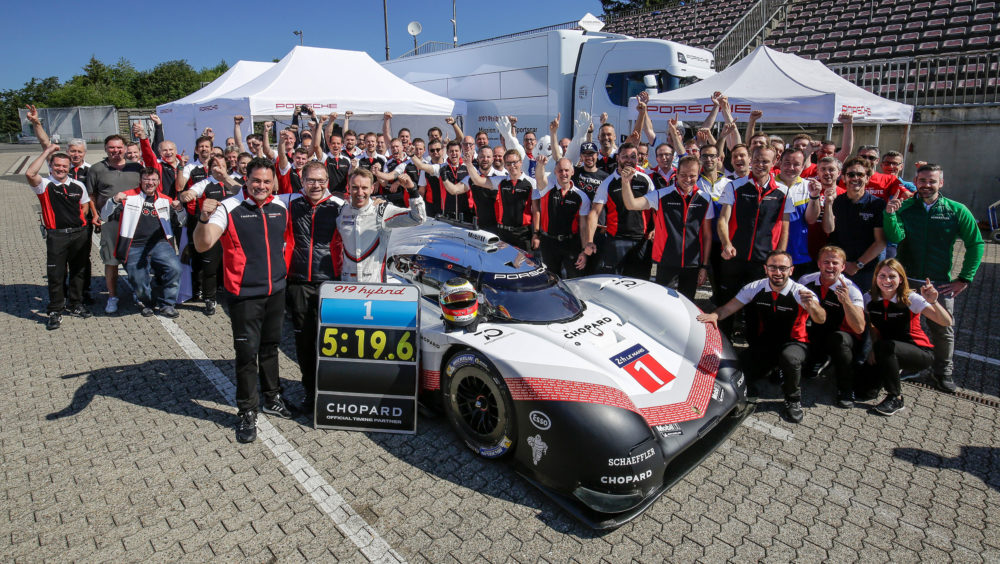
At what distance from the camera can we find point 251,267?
405cm

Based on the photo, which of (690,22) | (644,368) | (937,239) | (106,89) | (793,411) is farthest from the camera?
(106,89)

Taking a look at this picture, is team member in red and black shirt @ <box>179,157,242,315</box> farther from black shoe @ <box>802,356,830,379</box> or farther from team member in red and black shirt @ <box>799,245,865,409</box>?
black shoe @ <box>802,356,830,379</box>

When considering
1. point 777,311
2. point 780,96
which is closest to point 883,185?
point 777,311

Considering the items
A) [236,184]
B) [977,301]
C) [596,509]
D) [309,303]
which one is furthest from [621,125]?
[596,509]

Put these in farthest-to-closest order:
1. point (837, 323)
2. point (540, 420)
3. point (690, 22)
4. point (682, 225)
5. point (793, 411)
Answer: point (690, 22) → point (682, 225) → point (837, 323) → point (793, 411) → point (540, 420)

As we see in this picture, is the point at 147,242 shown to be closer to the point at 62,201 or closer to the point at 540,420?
the point at 62,201

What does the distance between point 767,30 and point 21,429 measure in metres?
23.0

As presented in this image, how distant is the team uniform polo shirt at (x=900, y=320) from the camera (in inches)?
179

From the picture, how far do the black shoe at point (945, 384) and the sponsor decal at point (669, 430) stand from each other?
2.92 meters

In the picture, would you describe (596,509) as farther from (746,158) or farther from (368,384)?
(746,158)

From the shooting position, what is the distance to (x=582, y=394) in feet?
10.7

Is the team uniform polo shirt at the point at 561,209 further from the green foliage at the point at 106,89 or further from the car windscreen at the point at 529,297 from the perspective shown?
the green foliage at the point at 106,89

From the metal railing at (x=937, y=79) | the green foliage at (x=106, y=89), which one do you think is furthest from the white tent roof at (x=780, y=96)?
the green foliage at (x=106, y=89)

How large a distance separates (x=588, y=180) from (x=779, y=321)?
263 centimetres
